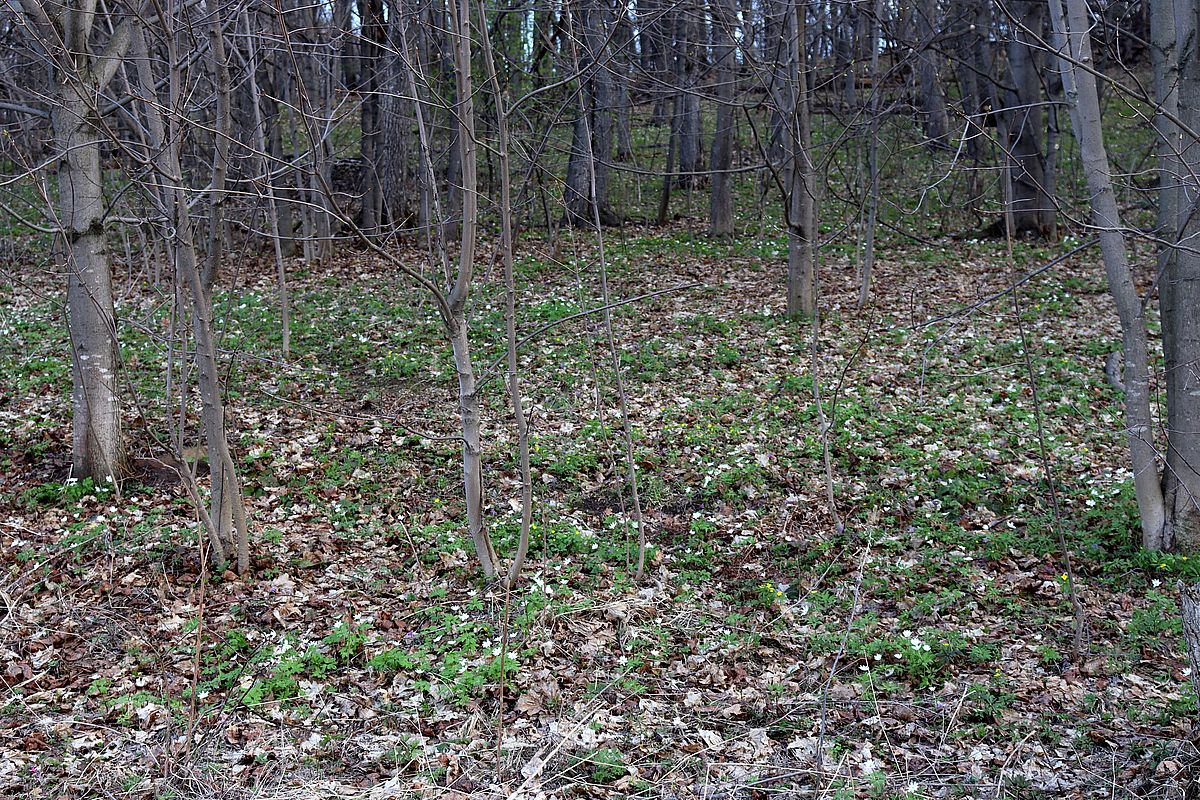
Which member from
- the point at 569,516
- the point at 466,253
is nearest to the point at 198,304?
the point at 466,253

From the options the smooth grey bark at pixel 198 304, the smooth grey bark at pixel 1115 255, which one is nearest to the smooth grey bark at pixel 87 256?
the smooth grey bark at pixel 198 304

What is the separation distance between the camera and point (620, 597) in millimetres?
5590

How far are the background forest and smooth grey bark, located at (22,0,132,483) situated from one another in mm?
35

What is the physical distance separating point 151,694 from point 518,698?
1.79 metres

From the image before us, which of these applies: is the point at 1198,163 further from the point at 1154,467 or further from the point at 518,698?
the point at 518,698

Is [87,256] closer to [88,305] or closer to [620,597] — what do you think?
[88,305]

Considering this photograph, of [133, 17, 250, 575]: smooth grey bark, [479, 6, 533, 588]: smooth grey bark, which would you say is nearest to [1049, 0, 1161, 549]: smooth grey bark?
[479, 6, 533, 588]: smooth grey bark

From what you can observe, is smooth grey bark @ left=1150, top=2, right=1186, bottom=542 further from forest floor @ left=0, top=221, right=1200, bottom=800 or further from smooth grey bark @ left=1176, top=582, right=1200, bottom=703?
smooth grey bark @ left=1176, top=582, right=1200, bottom=703

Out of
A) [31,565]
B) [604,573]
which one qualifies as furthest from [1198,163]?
[31,565]

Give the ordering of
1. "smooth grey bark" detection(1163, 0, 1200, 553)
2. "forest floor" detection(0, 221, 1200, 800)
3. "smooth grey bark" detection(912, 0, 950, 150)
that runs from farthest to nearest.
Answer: "smooth grey bark" detection(912, 0, 950, 150)
"smooth grey bark" detection(1163, 0, 1200, 553)
"forest floor" detection(0, 221, 1200, 800)

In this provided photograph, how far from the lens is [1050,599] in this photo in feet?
17.7

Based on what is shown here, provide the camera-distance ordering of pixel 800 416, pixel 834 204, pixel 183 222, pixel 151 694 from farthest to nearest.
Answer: pixel 834 204 < pixel 800 416 < pixel 183 222 < pixel 151 694

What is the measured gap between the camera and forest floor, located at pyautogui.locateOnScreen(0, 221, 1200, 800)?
4.05m

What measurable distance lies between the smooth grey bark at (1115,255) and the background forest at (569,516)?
0.02 meters
